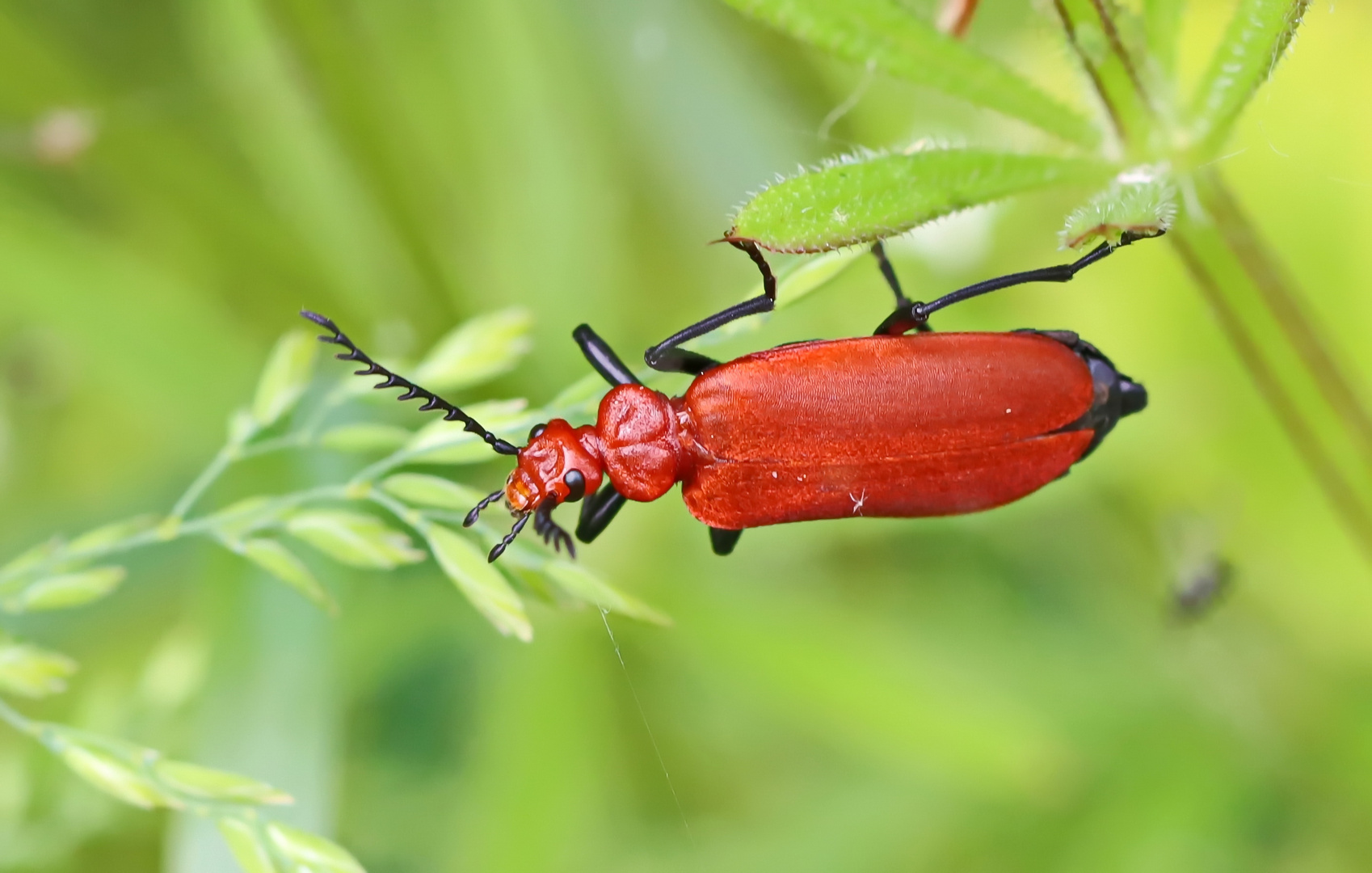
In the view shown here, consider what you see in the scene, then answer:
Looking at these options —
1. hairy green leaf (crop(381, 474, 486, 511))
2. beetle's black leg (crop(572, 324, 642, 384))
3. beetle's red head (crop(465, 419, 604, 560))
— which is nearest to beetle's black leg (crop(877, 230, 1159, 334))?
beetle's black leg (crop(572, 324, 642, 384))

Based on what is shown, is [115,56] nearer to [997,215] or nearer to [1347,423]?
[997,215]

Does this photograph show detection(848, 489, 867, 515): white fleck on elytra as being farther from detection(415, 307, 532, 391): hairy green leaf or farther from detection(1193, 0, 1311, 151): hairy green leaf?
detection(1193, 0, 1311, 151): hairy green leaf

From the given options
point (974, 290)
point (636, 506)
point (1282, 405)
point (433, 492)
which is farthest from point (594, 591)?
point (1282, 405)

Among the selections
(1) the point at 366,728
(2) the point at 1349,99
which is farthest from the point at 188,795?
(2) the point at 1349,99

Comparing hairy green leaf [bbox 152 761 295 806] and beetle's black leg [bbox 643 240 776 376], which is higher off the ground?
beetle's black leg [bbox 643 240 776 376]

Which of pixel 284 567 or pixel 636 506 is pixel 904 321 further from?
pixel 284 567

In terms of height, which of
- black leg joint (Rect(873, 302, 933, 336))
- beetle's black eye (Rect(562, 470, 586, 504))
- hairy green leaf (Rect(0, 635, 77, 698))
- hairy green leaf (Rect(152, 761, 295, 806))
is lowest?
hairy green leaf (Rect(152, 761, 295, 806))

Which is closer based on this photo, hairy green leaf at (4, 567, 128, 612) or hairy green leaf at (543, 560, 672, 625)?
hairy green leaf at (543, 560, 672, 625)
